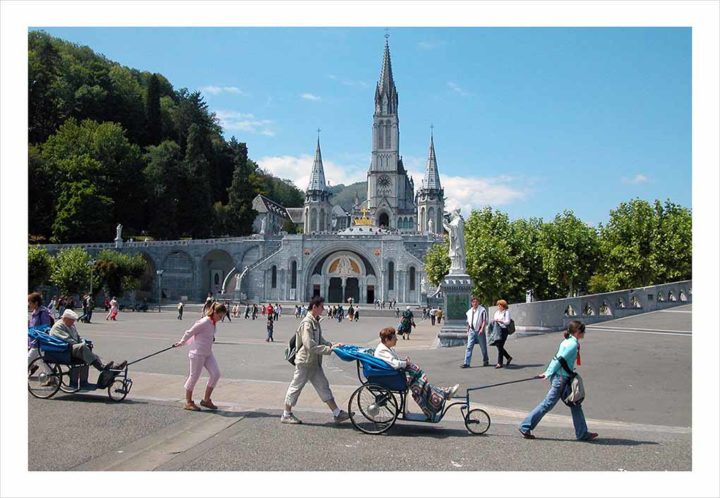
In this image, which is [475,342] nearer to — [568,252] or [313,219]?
[568,252]

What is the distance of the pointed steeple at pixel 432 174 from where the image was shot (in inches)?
3467

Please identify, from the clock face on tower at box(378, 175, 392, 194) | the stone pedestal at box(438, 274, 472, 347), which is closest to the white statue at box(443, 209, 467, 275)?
the stone pedestal at box(438, 274, 472, 347)

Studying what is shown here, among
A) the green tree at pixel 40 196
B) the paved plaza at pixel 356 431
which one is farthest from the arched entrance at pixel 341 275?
the paved plaza at pixel 356 431

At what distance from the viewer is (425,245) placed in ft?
213

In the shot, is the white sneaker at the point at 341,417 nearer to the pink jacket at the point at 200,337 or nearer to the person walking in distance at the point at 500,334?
the pink jacket at the point at 200,337

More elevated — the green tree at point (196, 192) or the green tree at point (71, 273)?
the green tree at point (196, 192)

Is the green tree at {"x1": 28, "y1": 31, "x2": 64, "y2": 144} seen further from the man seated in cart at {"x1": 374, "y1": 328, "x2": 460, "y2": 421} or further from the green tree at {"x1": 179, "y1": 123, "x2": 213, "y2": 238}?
the man seated in cart at {"x1": 374, "y1": 328, "x2": 460, "y2": 421}

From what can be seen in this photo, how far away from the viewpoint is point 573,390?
6.85 metres

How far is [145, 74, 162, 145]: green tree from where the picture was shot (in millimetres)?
74981

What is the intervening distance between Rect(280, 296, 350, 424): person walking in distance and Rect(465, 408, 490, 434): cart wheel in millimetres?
1476

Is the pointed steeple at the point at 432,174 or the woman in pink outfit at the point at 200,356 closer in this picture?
the woman in pink outfit at the point at 200,356

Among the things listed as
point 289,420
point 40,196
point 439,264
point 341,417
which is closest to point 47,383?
point 289,420

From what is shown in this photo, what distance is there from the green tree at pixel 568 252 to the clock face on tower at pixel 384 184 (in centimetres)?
5950

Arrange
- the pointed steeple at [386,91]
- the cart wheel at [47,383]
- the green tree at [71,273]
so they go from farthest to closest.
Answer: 1. the pointed steeple at [386,91]
2. the green tree at [71,273]
3. the cart wheel at [47,383]
